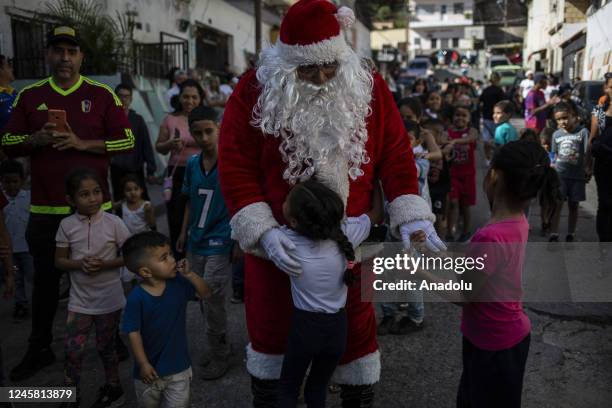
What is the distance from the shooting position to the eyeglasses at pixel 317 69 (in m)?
2.49

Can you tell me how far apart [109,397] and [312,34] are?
2.20m

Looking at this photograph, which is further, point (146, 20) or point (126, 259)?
point (146, 20)

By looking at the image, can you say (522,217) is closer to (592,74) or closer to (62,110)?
(62,110)

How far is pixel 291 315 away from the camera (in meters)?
2.47

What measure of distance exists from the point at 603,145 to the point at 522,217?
121 inches

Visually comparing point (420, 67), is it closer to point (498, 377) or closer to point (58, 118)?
point (58, 118)

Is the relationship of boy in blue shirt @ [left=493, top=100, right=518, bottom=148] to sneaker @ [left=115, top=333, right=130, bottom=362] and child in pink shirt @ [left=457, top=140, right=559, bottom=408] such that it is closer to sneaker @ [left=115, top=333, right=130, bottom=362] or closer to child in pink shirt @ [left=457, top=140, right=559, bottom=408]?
child in pink shirt @ [left=457, top=140, right=559, bottom=408]

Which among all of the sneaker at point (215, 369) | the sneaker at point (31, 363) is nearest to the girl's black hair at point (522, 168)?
the sneaker at point (215, 369)

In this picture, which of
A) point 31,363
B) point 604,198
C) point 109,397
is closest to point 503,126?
point 604,198

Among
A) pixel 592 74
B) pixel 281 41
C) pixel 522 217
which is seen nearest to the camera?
pixel 522 217

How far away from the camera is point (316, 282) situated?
88.1 inches

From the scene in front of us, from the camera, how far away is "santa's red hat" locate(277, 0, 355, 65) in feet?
8.00

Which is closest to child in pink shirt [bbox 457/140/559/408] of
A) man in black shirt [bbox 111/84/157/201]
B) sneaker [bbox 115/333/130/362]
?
sneaker [bbox 115/333/130/362]

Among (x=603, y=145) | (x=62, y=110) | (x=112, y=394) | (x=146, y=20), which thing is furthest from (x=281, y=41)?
(x=146, y=20)
